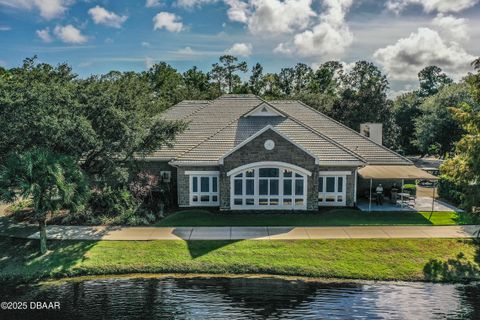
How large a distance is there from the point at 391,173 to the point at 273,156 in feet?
24.9

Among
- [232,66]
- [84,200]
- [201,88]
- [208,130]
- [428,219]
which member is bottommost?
[428,219]

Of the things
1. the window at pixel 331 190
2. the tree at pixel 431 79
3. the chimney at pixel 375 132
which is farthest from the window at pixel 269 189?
the tree at pixel 431 79

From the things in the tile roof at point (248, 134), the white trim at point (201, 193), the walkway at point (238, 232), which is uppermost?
the tile roof at point (248, 134)

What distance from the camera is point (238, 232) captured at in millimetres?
20297

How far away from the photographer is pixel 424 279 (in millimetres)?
15875

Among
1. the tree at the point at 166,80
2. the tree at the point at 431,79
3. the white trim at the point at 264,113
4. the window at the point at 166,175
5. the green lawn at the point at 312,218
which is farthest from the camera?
the tree at the point at 431,79

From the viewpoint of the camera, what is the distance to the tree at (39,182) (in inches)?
665

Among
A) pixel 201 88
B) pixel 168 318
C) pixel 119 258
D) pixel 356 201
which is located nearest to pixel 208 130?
pixel 356 201

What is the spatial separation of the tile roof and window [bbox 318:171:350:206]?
1153mm

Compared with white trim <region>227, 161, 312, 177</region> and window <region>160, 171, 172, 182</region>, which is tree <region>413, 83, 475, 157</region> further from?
window <region>160, 171, 172, 182</region>

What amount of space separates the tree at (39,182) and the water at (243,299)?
3.58 meters

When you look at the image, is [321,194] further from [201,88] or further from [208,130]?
[201,88]

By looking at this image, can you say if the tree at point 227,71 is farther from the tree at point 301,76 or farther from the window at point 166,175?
the window at point 166,175

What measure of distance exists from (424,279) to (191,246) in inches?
395
